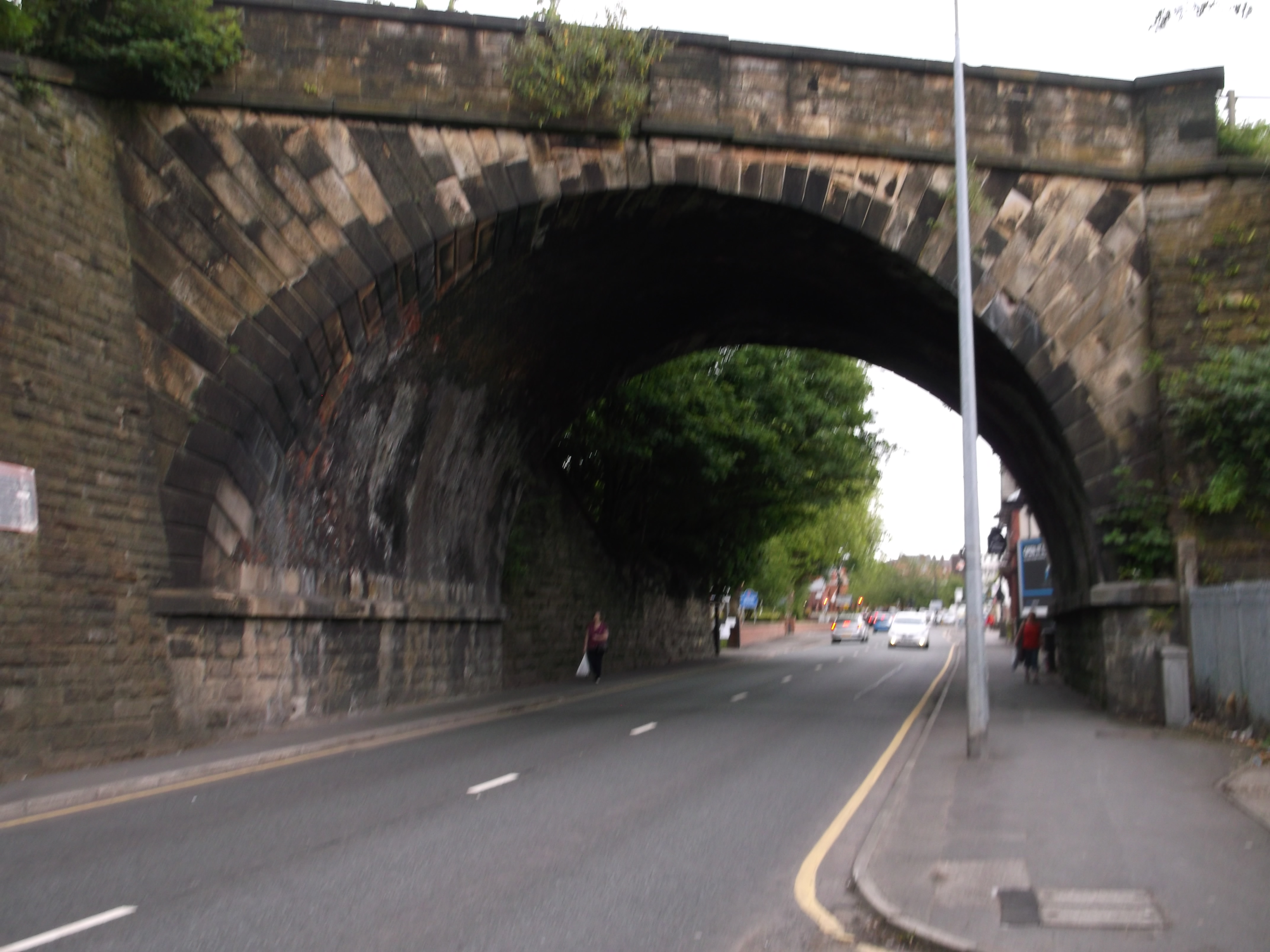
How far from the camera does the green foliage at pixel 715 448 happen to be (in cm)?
2780

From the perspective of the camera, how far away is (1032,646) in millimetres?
24891

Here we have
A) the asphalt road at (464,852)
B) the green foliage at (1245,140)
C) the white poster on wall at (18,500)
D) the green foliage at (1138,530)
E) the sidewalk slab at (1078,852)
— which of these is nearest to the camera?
the sidewalk slab at (1078,852)

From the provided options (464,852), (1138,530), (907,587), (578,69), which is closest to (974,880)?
(464,852)

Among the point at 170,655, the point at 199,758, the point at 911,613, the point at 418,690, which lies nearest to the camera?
the point at 199,758

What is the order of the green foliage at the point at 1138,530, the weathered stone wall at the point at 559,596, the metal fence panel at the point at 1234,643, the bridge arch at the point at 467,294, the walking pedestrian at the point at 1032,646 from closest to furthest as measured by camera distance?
the metal fence panel at the point at 1234,643 < the bridge arch at the point at 467,294 < the green foliage at the point at 1138,530 < the weathered stone wall at the point at 559,596 < the walking pedestrian at the point at 1032,646

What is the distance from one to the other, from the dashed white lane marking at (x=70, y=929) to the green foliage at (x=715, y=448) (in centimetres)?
2060

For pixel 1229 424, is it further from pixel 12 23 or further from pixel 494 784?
pixel 12 23

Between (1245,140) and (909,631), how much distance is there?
36.3 meters

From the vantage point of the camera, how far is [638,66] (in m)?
15.9

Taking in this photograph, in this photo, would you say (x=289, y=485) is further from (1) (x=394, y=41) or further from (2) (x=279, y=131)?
(1) (x=394, y=41)

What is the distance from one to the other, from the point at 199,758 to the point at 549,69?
953 centimetres

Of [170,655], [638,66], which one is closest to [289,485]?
[170,655]

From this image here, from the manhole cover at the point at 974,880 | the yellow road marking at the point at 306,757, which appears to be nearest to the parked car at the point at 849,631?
the yellow road marking at the point at 306,757

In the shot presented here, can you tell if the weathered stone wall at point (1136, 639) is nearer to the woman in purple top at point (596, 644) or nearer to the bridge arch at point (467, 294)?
the bridge arch at point (467, 294)
